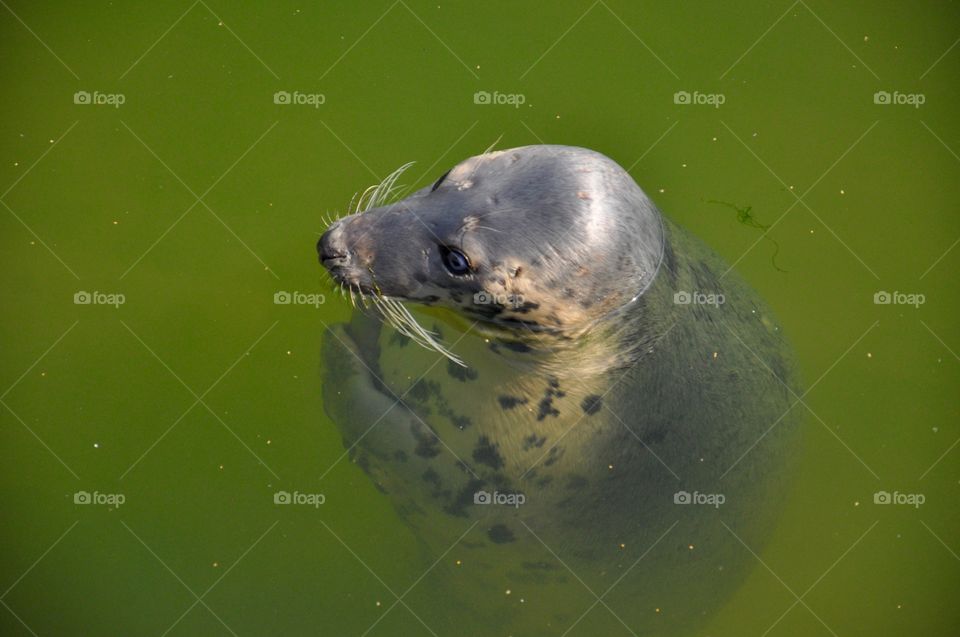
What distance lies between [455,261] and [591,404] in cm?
76

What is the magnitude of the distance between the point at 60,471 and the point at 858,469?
3933 mm

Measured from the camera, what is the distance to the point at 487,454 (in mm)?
3559

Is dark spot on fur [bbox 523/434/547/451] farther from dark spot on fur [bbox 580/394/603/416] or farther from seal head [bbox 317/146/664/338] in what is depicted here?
seal head [bbox 317/146/664/338]

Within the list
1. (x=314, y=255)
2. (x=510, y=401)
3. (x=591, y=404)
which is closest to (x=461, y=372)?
(x=510, y=401)

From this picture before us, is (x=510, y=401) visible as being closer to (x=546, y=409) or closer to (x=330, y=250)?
(x=546, y=409)

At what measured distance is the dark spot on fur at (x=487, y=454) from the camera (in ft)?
11.6

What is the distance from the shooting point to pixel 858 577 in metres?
4.50

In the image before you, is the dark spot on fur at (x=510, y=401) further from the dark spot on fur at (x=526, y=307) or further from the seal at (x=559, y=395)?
the dark spot on fur at (x=526, y=307)

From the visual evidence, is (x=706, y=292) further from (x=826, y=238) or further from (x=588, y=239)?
(x=826, y=238)

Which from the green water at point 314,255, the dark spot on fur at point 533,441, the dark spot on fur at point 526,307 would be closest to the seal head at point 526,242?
the dark spot on fur at point 526,307

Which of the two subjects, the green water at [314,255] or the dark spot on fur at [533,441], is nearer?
the dark spot on fur at [533,441]

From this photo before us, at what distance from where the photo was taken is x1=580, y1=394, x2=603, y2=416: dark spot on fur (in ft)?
10.8

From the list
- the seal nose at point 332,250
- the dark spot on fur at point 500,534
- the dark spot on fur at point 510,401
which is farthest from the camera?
the dark spot on fur at point 500,534

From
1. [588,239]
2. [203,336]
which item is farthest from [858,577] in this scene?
[203,336]
